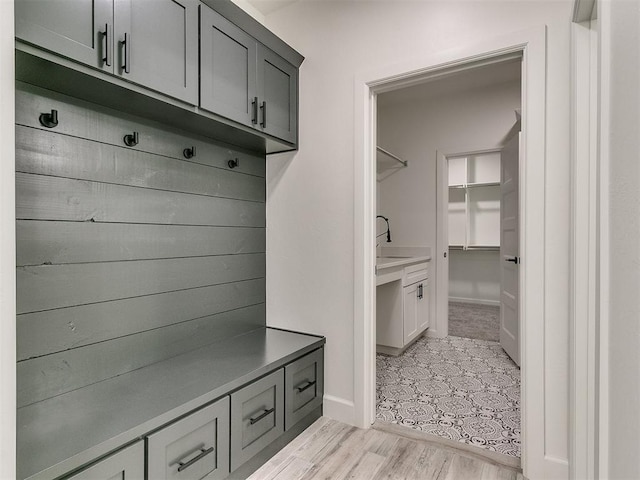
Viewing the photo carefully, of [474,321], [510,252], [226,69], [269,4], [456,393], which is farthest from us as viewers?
[474,321]

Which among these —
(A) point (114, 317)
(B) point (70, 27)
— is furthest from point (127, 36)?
(A) point (114, 317)

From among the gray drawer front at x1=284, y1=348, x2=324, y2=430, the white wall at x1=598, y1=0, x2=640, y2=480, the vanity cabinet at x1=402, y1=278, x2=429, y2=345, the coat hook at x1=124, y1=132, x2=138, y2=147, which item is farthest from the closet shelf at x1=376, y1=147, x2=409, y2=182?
the white wall at x1=598, y1=0, x2=640, y2=480

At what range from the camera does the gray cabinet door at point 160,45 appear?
138cm

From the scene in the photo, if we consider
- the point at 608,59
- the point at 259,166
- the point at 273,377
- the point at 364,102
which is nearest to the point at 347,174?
the point at 364,102

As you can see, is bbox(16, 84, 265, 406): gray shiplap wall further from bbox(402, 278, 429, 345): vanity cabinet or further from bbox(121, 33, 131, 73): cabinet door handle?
bbox(402, 278, 429, 345): vanity cabinet

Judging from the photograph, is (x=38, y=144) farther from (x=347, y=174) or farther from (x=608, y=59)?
(x=608, y=59)

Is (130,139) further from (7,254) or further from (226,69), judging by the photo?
(7,254)

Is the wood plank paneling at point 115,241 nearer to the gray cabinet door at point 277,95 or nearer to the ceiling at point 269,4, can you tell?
the gray cabinet door at point 277,95

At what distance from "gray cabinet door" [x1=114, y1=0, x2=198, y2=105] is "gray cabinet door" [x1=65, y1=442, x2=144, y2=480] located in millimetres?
1340

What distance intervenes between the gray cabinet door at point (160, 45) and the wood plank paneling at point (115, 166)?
15.0 inches

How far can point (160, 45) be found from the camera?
1514mm

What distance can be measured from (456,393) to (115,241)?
7.94 feet

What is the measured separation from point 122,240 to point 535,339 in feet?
6.55

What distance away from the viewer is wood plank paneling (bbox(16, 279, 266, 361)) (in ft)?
4.47
